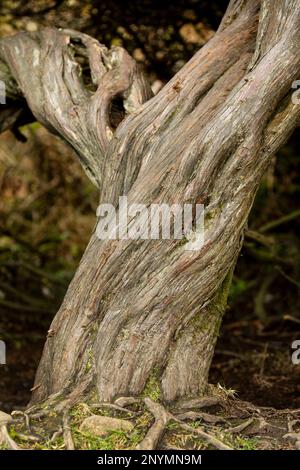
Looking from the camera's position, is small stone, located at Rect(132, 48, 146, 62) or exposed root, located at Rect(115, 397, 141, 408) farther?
small stone, located at Rect(132, 48, 146, 62)

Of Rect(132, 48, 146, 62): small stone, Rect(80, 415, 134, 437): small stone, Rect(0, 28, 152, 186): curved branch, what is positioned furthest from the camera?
Rect(132, 48, 146, 62): small stone

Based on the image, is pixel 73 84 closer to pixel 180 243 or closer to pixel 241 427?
pixel 180 243

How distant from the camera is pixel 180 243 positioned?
2.48 metres

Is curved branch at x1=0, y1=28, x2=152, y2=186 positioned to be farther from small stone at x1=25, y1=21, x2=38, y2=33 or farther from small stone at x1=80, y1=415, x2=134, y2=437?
small stone at x1=80, y1=415, x2=134, y2=437

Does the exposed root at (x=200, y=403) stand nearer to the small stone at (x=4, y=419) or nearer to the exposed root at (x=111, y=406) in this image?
the exposed root at (x=111, y=406)

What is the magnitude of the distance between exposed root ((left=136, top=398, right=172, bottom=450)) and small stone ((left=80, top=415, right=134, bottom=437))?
0.09m

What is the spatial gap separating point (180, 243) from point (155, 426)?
62cm

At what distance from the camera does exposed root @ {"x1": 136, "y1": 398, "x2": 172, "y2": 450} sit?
213 cm

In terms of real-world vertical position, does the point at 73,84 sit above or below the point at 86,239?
above

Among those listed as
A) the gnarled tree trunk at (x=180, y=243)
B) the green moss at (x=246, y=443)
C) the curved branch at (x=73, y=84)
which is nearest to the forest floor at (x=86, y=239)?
the green moss at (x=246, y=443)

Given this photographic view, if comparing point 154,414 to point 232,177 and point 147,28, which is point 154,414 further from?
point 147,28

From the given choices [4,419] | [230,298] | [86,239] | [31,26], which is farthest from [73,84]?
[86,239]

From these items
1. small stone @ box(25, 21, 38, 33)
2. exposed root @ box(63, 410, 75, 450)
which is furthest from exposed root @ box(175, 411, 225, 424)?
small stone @ box(25, 21, 38, 33)

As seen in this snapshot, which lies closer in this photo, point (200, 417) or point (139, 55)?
point (200, 417)
